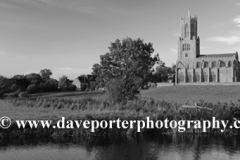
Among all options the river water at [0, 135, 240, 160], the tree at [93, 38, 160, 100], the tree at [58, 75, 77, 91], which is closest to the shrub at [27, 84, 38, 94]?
the tree at [58, 75, 77, 91]

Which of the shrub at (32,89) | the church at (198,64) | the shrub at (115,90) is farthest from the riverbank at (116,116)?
the church at (198,64)

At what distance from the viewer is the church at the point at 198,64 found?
10069cm

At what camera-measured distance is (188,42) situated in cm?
12362

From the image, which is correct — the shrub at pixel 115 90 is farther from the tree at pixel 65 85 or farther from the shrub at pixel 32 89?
the tree at pixel 65 85

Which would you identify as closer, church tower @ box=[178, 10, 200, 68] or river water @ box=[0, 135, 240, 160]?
river water @ box=[0, 135, 240, 160]

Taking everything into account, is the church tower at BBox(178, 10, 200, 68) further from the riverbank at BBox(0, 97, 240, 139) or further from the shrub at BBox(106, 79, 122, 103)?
the riverbank at BBox(0, 97, 240, 139)

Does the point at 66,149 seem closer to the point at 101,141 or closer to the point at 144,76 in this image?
the point at 101,141

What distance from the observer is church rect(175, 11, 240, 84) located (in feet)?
330

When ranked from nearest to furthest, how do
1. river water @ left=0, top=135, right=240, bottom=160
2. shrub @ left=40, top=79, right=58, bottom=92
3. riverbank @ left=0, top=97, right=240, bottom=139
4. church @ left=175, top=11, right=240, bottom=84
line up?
river water @ left=0, top=135, right=240, bottom=160
riverbank @ left=0, top=97, right=240, bottom=139
shrub @ left=40, top=79, right=58, bottom=92
church @ left=175, top=11, right=240, bottom=84

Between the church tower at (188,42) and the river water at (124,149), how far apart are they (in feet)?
319

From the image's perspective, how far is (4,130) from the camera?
20188 mm

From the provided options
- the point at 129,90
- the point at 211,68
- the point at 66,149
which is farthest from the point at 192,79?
the point at 66,149

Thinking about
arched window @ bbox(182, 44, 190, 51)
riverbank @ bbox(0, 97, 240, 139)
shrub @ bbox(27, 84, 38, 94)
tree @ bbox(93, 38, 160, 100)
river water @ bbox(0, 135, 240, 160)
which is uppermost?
arched window @ bbox(182, 44, 190, 51)

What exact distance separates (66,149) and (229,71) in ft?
300
